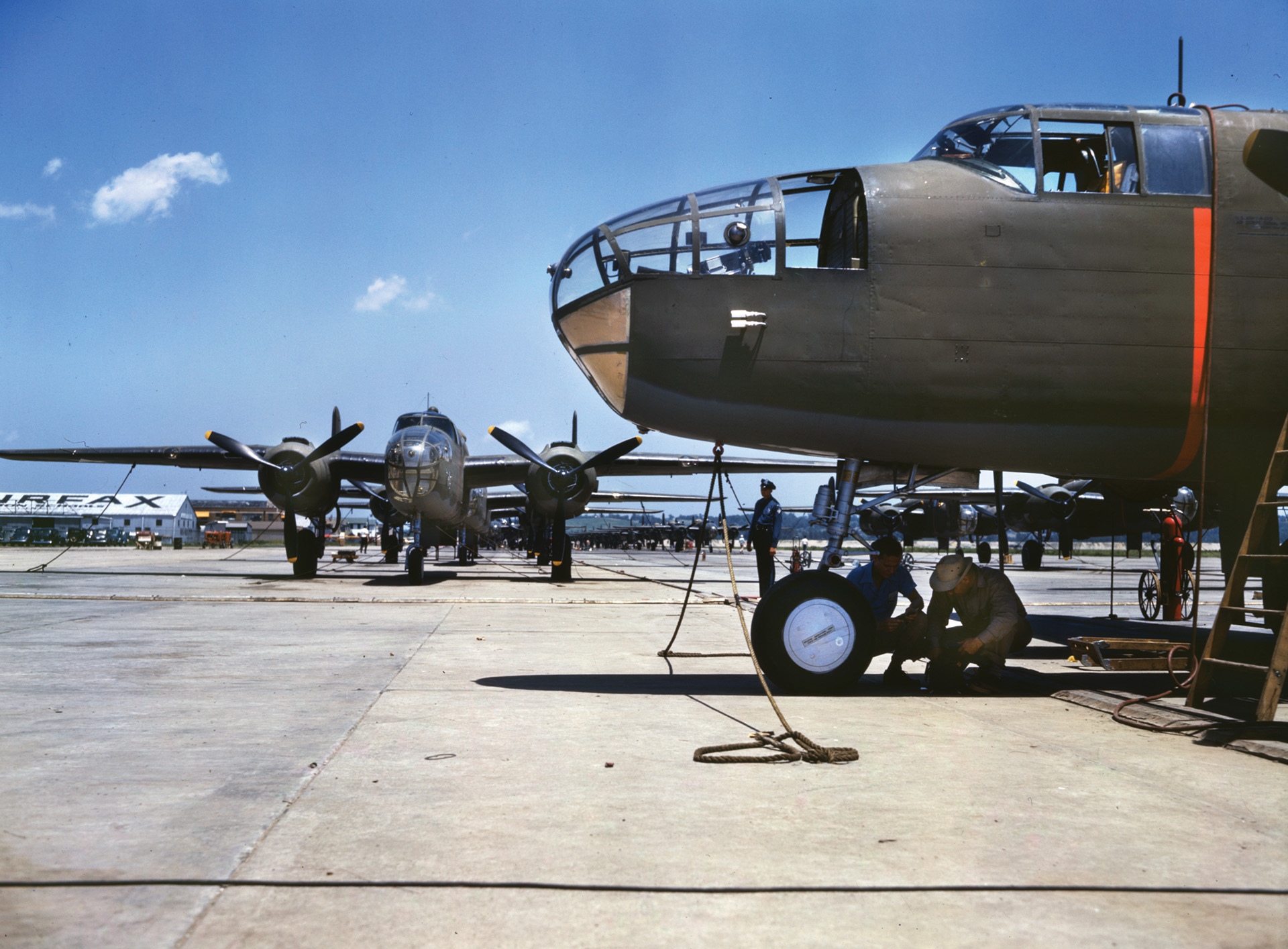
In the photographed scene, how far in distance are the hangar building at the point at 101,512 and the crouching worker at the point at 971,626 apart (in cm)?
8580

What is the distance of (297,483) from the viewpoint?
22094 mm

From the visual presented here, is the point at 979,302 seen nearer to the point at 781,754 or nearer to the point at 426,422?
the point at 781,754

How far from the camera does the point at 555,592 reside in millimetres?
17688

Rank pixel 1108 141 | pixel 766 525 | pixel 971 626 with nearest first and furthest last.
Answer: pixel 1108 141
pixel 971 626
pixel 766 525

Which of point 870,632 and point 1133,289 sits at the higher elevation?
point 1133,289

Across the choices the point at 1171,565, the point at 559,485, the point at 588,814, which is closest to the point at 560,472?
the point at 559,485

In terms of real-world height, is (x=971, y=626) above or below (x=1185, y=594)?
above

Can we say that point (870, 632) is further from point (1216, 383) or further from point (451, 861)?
point (451, 861)

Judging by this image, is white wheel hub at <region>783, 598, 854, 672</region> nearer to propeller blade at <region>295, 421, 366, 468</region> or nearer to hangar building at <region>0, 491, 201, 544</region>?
propeller blade at <region>295, 421, 366, 468</region>

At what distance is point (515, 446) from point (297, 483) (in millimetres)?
5300

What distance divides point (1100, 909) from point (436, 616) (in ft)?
34.1

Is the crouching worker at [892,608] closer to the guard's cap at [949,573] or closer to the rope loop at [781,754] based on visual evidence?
the guard's cap at [949,573]

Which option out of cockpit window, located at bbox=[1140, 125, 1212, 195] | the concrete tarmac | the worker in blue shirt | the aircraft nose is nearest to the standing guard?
the worker in blue shirt

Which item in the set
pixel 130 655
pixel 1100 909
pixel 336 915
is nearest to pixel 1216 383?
pixel 1100 909
